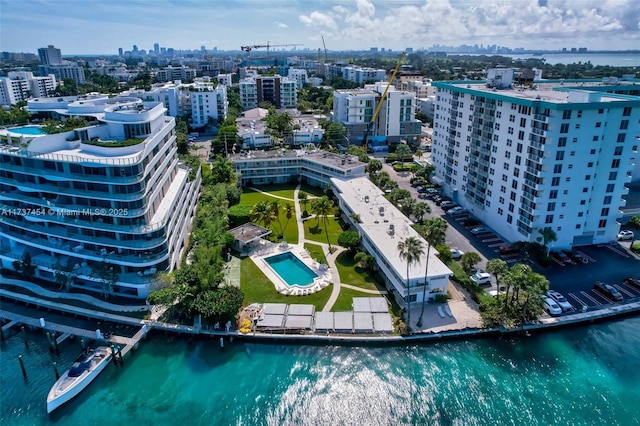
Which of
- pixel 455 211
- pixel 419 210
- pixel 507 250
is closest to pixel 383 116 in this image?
pixel 455 211

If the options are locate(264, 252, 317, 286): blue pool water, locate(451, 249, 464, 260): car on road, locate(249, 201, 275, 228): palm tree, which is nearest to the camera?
locate(264, 252, 317, 286): blue pool water

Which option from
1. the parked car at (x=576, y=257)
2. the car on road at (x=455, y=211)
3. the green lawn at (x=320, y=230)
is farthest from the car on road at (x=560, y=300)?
the green lawn at (x=320, y=230)

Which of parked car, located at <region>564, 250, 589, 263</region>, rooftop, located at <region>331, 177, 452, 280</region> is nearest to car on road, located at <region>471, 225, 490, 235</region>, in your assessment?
parked car, located at <region>564, 250, 589, 263</region>

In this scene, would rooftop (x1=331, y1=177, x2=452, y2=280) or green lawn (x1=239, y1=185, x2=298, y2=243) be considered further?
green lawn (x1=239, y1=185, x2=298, y2=243)

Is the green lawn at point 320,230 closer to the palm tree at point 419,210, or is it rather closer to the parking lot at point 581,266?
the palm tree at point 419,210

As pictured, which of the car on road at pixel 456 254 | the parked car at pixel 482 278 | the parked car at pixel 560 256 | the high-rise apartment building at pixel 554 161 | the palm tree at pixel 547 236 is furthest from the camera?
the car on road at pixel 456 254

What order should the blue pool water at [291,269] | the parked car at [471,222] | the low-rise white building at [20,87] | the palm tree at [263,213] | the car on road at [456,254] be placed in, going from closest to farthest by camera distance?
the blue pool water at [291,269] < the car on road at [456,254] < the palm tree at [263,213] < the parked car at [471,222] < the low-rise white building at [20,87]

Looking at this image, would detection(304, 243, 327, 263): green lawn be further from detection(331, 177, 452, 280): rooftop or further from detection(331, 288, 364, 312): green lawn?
detection(331, 288, 364, 312): green lawn

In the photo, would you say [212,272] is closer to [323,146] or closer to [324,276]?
[324,276]
